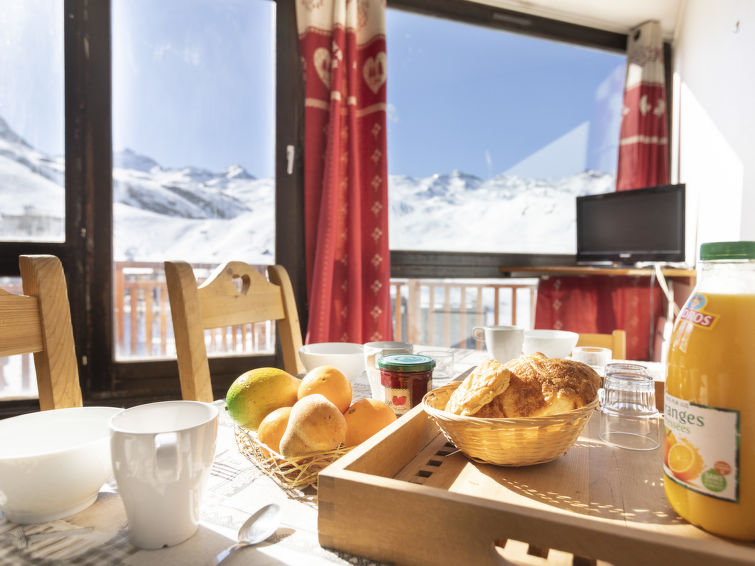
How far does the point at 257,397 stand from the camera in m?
0.61

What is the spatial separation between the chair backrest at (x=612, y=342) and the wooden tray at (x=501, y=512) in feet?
3.09

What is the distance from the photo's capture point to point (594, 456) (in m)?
0.56

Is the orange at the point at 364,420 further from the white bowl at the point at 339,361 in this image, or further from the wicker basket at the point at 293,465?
the white bowl at the point at 339,361

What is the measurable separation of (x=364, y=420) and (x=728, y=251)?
1.28 ft

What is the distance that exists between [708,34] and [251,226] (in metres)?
2.45

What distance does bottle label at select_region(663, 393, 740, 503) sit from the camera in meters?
0.36

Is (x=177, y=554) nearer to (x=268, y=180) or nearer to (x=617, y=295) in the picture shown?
(x=268, y=180)

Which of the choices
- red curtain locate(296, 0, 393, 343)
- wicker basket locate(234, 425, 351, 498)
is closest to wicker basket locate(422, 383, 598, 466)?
wicker basket locate(234, 425, 351, 498)

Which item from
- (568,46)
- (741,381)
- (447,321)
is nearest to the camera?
(741,381)

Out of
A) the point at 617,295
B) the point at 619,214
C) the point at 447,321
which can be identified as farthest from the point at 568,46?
the point at 447,321

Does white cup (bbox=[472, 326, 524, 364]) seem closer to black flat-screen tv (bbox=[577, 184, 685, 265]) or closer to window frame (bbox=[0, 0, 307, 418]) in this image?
window frame (bbox=[0, 0, 307, 418])

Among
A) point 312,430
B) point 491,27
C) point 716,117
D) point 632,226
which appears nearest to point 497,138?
point 491,27

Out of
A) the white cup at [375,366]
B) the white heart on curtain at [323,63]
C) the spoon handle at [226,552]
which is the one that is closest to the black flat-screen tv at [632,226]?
the white heart on curtain at [323,63]

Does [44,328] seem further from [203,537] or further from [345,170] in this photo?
[345,170]
